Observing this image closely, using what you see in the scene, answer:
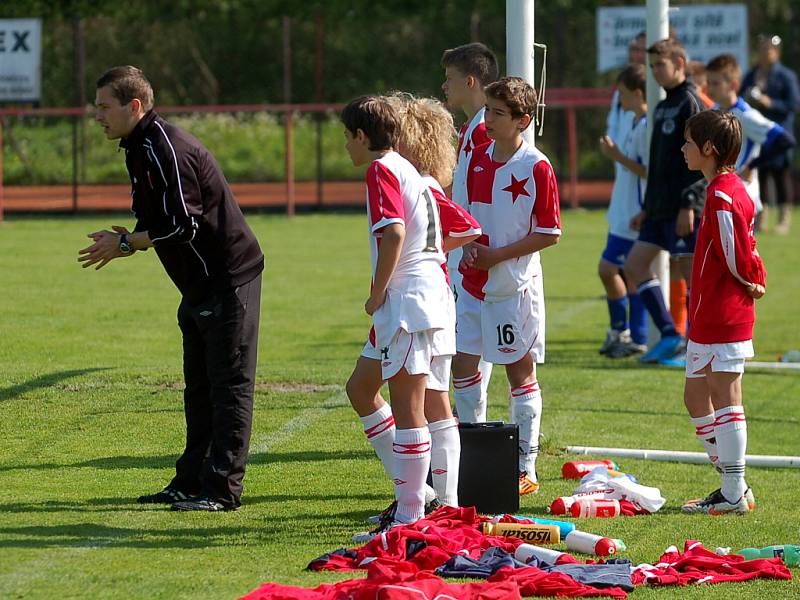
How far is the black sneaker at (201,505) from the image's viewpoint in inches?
247

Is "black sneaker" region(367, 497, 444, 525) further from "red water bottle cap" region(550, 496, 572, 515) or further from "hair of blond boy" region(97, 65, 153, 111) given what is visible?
"hair of blond boy" region(97, 65, 153, 111)

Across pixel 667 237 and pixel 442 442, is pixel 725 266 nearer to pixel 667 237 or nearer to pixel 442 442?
pixel 442 442

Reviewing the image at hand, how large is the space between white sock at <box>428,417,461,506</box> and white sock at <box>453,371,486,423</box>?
913mm

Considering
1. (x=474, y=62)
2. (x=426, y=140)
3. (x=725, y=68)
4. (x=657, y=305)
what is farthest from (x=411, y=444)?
(x=725, y=68)

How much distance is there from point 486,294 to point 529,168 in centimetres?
65

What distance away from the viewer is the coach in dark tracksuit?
6.07 meters

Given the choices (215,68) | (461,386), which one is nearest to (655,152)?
(461,386)

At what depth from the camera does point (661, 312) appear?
11.2 meters

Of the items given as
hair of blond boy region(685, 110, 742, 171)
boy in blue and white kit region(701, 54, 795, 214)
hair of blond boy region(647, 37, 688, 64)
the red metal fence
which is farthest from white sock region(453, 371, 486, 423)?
the red metal fence

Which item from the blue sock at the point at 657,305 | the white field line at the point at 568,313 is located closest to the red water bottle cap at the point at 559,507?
the blue sock at the point at 657,305

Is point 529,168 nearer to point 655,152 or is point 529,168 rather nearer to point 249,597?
point 249,597

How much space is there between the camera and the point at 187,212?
19.9 ft

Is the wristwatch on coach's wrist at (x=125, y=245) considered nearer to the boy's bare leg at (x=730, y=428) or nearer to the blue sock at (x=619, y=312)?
the boy's bare leg at (x=730, y=428)

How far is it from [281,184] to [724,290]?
20.5 metres
